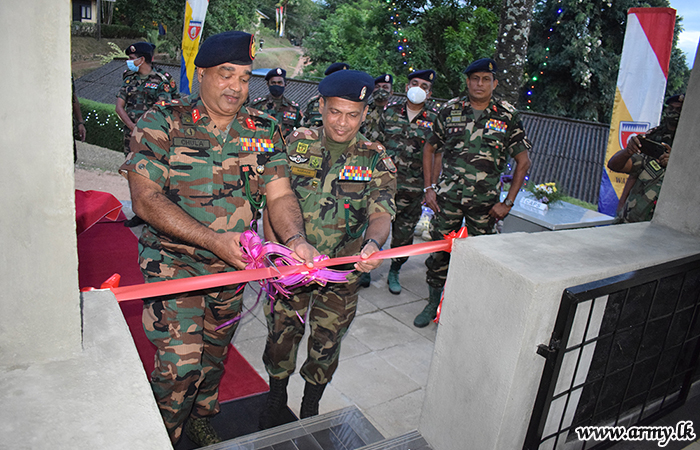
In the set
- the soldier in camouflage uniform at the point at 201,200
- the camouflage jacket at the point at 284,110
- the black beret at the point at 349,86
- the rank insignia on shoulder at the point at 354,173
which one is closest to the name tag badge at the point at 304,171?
the rank insignia on shoulder at the point at 354,173

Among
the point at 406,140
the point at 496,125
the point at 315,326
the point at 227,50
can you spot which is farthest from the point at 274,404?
the point at 406,140

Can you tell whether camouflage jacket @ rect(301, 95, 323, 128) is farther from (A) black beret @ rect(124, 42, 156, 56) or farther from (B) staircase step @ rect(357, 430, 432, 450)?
(B) staircase step @ rect(357, 430, 432, 450)

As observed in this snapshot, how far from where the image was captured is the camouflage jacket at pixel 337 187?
3.13m

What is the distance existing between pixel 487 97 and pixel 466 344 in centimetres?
312

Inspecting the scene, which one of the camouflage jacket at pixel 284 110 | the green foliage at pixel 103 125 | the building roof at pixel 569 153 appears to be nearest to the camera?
the camouflage jacket at pixel 284 110

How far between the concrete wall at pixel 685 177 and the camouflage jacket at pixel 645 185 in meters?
1.76

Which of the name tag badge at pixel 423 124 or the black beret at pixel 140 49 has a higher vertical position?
the black beret at pixel 140 49

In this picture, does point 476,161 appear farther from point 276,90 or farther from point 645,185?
point 276,90

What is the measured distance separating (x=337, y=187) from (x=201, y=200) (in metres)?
0.84

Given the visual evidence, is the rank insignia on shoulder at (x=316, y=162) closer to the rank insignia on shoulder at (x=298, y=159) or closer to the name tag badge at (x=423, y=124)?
the rank insignia on shoulder at (x=298, y=159)

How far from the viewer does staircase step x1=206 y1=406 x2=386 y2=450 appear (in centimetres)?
263

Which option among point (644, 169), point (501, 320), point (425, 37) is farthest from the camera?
point (425, 37)

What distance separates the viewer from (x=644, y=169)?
4.80 metres

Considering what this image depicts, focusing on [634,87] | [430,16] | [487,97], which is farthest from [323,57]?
[487,97]
